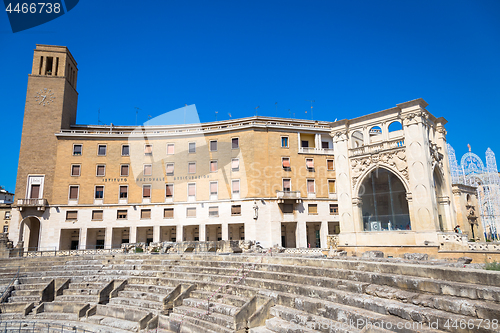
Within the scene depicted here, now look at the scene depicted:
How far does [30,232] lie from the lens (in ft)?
130

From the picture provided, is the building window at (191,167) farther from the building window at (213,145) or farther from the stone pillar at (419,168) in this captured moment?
the stone pillar at (419,168)

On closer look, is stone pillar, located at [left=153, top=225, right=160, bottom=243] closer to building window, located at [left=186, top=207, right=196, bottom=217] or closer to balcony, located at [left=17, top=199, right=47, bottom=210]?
building window, located at [left=186, top=207, right=196, bottom=217]

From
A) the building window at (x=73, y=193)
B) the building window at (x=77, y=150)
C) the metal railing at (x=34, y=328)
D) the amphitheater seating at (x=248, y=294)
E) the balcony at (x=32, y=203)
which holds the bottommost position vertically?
the metal railing at (x=34, y=328)

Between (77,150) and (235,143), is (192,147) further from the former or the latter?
(77,150)

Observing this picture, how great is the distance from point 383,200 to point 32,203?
38.8 m

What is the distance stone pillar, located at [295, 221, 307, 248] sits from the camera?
37.4 metres

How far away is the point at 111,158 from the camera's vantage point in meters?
40.8

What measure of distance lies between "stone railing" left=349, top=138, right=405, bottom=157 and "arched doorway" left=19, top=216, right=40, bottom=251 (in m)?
37.3

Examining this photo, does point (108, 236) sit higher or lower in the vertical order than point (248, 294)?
higher

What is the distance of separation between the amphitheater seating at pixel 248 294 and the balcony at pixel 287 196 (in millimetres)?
20096

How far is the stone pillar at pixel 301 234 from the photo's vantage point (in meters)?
37.4

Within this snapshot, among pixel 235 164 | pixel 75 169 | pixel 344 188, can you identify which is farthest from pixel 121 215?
pixel 344 188

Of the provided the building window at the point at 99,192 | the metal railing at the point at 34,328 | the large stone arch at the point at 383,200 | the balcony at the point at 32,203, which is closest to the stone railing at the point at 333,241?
the large stone arch at the point at 383,200

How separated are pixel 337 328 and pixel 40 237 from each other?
41.0 meters
